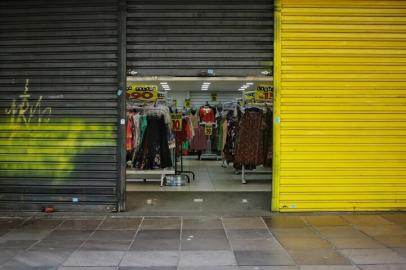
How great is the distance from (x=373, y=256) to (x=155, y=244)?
2.64m

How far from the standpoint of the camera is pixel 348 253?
5.95 metres

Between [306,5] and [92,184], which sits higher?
[306,5]

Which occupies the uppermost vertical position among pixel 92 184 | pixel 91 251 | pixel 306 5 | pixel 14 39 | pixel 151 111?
pixel 306 5

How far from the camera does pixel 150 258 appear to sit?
19.0 feet

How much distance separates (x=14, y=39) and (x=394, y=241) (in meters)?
6.58

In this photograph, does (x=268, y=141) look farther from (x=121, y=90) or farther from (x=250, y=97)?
(x=121, y=90)

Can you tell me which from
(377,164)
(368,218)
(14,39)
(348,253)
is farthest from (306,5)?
(14,39)

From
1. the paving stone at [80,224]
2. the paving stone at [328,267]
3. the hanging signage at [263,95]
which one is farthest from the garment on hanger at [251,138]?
the paving stone at [328,267]

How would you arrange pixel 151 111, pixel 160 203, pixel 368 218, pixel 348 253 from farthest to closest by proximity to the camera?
pixel 151 111 → pixel 160 203 → pixel 368 218 → pixel 348 253

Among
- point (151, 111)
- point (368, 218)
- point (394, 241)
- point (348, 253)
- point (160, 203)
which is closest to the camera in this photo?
point (348, 253)

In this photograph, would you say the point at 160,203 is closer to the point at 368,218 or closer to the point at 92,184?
the point at 92,184

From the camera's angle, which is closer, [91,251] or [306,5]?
[91,251]

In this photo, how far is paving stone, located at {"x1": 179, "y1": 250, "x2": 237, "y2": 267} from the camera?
5.56m

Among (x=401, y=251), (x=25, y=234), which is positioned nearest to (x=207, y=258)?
(x=401, y=251)
